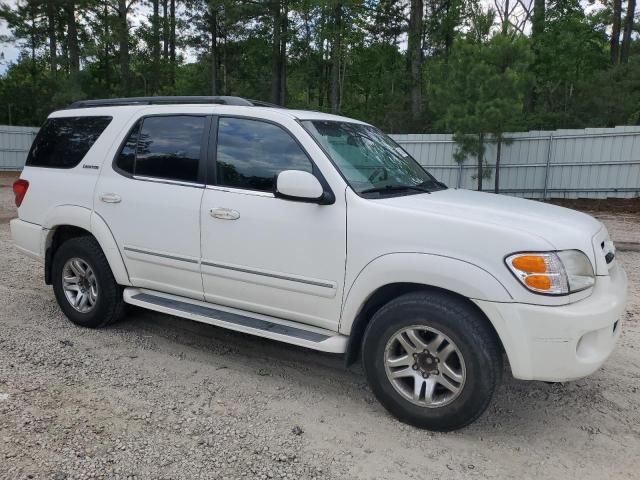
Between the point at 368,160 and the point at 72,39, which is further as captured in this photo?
the point at 72,39

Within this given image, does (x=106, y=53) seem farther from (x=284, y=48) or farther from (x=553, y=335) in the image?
(x=553, y=335)

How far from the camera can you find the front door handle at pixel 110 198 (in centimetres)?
433

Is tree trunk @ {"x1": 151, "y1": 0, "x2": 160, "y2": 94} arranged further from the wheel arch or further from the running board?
the running board

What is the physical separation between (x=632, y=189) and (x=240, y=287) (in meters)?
14.9

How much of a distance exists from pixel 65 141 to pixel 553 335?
440cm

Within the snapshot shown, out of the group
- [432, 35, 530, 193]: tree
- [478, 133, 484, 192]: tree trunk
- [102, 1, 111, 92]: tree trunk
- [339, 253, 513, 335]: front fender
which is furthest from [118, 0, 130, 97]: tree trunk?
[339, 253, 513, 335]: front fender

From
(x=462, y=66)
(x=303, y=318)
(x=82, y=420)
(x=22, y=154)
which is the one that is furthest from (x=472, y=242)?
(x=22, y=154)

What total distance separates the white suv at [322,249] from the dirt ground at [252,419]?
31cm

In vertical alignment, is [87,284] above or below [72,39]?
below

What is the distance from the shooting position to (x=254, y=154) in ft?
12.5

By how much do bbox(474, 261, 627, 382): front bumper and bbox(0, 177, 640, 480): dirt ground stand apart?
517 mm

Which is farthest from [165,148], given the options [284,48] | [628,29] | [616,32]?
[284,48]

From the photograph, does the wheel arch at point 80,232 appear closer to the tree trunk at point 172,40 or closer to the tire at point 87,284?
the tire at point 87,284

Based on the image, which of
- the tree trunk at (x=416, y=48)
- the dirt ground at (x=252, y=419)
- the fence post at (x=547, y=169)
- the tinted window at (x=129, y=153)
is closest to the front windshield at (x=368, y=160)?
the dirt ground at (x=252, y=419)
